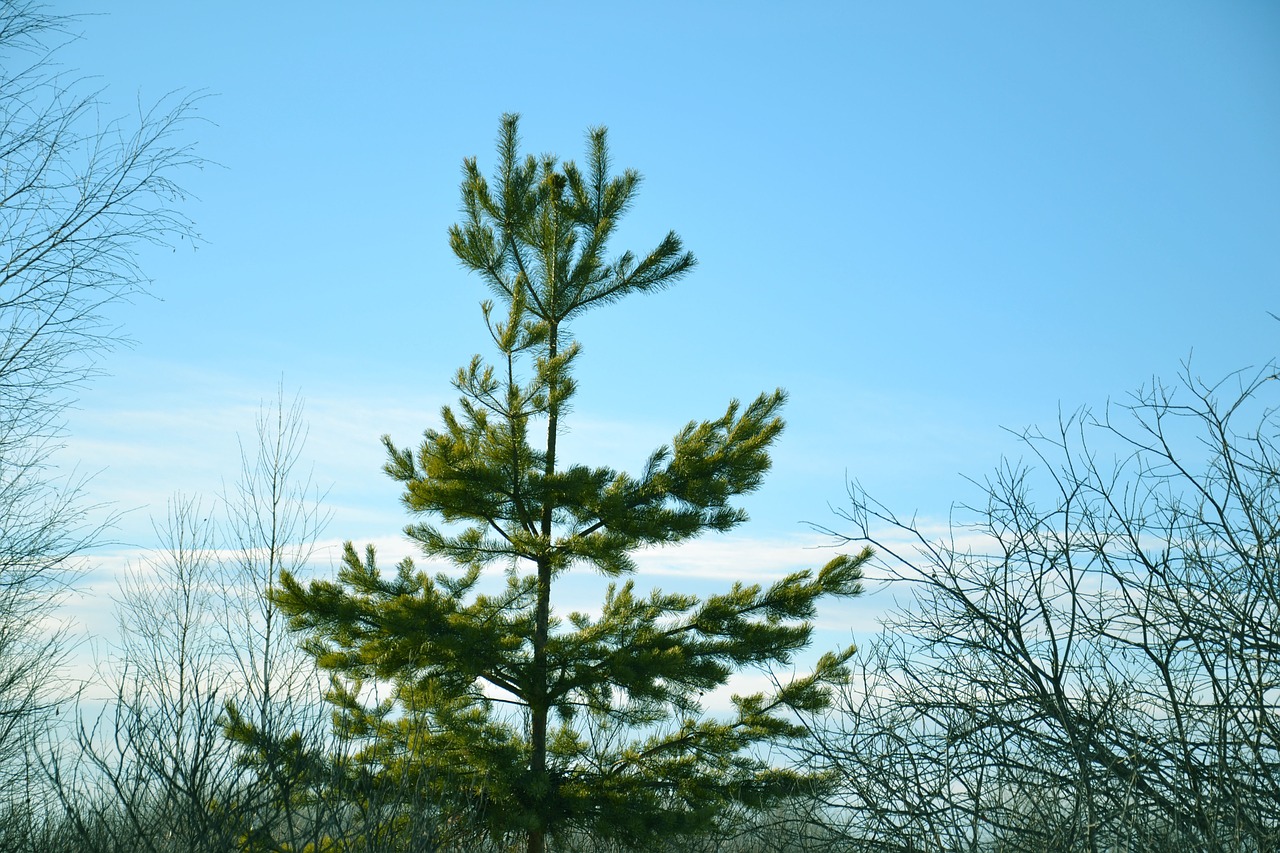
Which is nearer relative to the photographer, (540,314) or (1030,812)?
(1030,812)

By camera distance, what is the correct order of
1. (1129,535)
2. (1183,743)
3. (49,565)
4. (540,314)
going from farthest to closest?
(540,314) < (49,565) < (1129,535) < (1183,743)

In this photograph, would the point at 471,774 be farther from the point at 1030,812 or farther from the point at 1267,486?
the point at 1267,486

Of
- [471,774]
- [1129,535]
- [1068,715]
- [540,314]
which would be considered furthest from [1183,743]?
[540,314]

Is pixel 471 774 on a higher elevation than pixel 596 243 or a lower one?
lower

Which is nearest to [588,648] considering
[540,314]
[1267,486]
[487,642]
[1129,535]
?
[487,642]

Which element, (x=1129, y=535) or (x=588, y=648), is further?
(x=588, y=648)

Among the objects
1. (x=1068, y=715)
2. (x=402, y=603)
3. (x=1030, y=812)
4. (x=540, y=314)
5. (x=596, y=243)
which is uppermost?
(x=596, y=243)

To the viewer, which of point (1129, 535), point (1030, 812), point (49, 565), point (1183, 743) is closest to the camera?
point (1183, 743)

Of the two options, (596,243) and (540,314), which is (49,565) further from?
(596,243)

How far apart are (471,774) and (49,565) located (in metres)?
4.10

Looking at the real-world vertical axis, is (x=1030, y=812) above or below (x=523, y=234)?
below

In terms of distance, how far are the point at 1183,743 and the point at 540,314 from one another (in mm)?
7962

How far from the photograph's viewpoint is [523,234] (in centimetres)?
1150

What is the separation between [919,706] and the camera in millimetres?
5922
